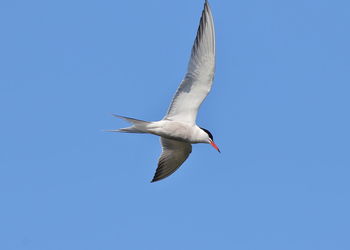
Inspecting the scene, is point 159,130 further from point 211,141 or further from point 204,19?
point 204,19

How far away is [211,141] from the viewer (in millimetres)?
13453

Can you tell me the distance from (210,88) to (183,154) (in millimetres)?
1891

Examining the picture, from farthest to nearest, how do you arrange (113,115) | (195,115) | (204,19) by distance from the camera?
(195,115) → (204,19) → (113,115)

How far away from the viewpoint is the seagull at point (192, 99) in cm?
1250

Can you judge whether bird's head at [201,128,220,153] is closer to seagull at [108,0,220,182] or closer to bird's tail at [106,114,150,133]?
seagull at [108,0,220,182]

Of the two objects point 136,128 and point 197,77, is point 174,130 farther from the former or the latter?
point 197,77

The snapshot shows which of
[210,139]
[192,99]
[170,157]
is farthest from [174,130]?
[170,157]

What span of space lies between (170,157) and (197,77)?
2.18 metres

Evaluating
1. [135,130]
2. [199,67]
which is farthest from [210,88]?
[135,130]

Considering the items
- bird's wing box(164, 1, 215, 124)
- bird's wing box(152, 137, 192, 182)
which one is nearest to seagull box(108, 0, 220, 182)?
bird's wing box(164, 1, 215, 124)

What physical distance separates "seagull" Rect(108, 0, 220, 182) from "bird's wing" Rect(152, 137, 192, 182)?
2.21ft

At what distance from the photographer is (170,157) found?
14383 millimetres

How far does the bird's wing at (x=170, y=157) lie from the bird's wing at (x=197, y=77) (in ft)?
3.88

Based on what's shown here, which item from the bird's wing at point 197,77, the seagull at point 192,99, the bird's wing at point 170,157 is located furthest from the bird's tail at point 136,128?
the bird's wing at point 170,157
